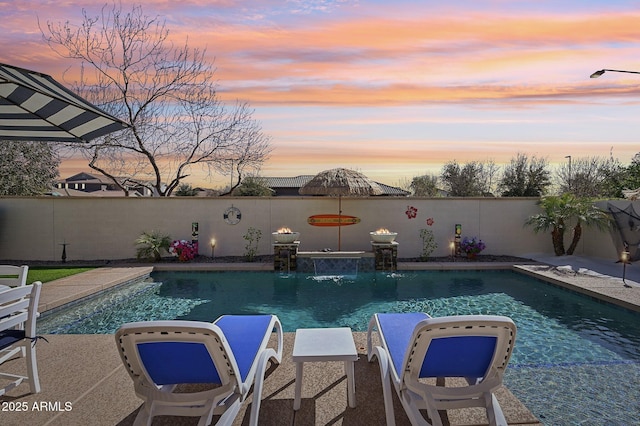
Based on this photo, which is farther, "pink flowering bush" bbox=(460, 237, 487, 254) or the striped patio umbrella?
"pink flowering bush" bbox=(460, 237, 487, 254)

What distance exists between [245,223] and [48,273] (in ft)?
18.2

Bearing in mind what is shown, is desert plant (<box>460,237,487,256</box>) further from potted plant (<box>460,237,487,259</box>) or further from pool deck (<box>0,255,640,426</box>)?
pool deck (<box>0,255,640,426</box>)

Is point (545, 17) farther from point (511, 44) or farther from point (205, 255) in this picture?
point (205, 255)

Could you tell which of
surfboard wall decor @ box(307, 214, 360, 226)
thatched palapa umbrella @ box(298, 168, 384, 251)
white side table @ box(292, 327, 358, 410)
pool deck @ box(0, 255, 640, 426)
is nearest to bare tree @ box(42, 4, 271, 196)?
surfboard wall decor @ box(307, 214, 360, 226)

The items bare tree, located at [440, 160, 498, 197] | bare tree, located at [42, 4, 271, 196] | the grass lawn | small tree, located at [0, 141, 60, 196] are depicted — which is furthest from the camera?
bare tree, located at [440, 160, 498, 197]

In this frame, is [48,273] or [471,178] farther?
[471,178]

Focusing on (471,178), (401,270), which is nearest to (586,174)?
(471,178)

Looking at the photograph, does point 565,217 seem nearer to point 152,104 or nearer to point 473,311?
point 473,311

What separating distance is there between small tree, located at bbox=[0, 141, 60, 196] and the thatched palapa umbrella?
52.2ft

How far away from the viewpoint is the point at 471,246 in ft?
41.5

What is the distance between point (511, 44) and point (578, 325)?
284 inches

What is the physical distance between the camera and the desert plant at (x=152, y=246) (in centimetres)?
1195

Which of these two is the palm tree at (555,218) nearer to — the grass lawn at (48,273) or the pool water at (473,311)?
the pool water at (473,311)

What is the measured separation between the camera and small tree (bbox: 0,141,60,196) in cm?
1931
